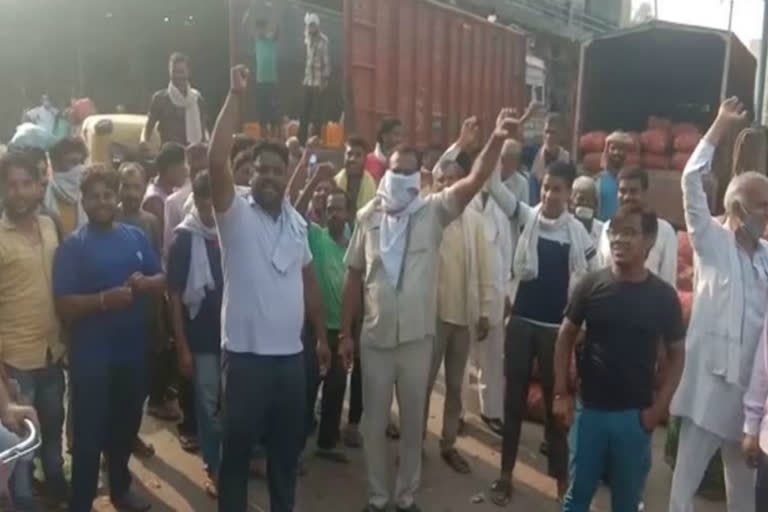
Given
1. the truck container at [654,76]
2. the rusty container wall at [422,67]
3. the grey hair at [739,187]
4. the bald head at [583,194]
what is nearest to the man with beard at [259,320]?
the grey hair at [739,187]

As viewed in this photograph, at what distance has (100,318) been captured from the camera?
171 inches

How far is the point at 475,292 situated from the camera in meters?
5.54

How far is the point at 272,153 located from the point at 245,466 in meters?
1.40

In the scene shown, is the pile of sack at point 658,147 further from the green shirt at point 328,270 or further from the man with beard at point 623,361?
the man with beard at point 623,361

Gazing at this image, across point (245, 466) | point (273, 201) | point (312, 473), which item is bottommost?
point (312, 473)

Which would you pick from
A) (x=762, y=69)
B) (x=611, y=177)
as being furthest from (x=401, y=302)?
(x=762, y=69)

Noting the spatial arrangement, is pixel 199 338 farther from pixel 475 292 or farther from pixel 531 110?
pixel 531 110

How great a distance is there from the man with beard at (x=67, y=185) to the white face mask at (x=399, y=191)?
209 cm

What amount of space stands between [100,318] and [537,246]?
89.3 inches

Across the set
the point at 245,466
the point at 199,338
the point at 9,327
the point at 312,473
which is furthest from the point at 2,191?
the point at 312,473

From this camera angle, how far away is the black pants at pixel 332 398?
5535 mm

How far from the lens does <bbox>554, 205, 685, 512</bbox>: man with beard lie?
3809 millimetres

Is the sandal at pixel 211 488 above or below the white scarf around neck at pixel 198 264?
below

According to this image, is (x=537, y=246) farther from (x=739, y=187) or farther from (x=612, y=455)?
(x=612, y=455)
